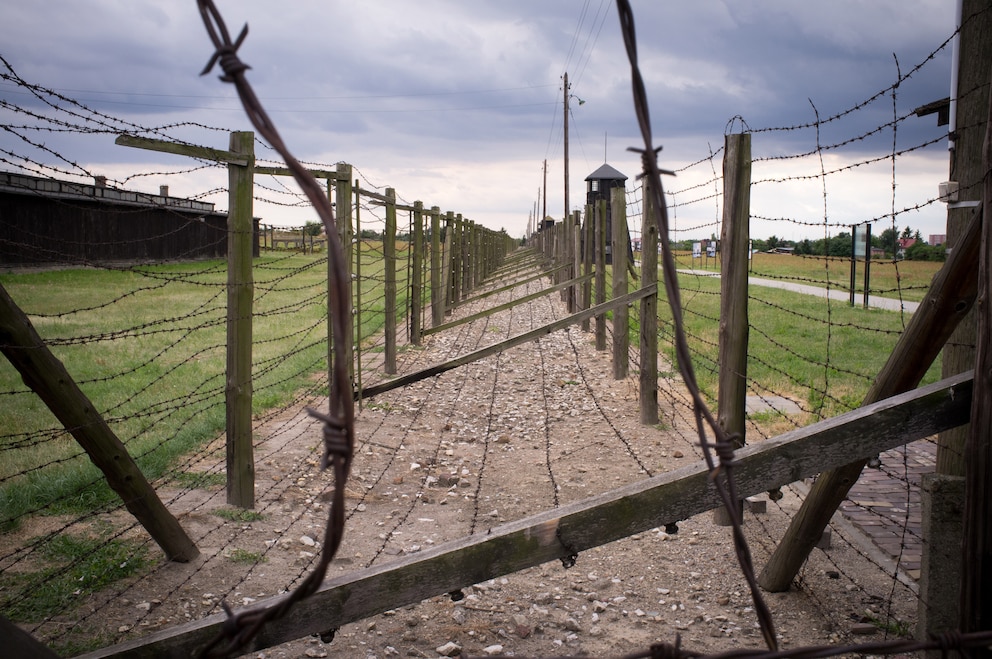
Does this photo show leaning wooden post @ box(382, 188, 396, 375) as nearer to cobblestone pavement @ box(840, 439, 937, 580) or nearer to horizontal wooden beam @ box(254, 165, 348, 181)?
horizontal wooden beam @ box(254, 165, 348, 181)

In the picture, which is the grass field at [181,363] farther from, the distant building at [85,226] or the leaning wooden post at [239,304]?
the distant building at [85,226]

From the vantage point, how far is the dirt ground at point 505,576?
10.9ft

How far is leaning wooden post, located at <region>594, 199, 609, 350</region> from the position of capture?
1033 cm

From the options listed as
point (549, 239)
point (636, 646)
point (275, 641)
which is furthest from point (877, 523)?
point (549, 239)

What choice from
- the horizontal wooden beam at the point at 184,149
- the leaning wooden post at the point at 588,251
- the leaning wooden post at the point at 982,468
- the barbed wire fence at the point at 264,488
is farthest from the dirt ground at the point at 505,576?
the leaning wooden post at the point at 588,251

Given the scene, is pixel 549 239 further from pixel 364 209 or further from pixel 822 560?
pixel 822 560

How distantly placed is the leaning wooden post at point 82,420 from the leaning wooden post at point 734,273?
9.25 ft

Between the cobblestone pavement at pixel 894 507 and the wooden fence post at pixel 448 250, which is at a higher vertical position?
the wooden fence post at pixel 448 250

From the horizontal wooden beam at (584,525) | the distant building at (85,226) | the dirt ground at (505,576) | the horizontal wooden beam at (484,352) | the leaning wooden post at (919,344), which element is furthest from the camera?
the distant building at (85,226)

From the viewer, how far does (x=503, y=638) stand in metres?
3.33

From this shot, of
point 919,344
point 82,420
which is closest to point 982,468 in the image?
point 919,344

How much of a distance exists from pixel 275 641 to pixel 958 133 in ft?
8.39

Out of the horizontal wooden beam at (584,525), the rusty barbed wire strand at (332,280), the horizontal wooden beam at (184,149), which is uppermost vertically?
the horizontal wooden beam at (184,149)

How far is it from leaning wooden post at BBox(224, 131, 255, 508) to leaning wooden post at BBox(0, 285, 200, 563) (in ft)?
2.67
